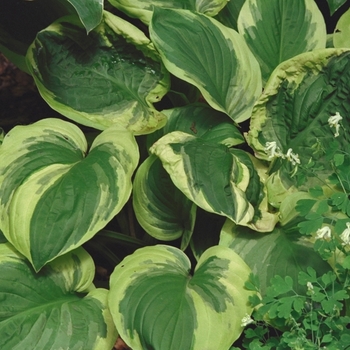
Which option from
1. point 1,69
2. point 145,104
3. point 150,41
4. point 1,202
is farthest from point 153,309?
point 1,69

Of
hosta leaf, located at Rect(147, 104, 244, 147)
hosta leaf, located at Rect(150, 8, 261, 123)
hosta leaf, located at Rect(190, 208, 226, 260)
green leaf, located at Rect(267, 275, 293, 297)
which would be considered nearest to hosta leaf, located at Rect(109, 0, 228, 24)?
hosta leaf, located at Rect(150, 8, 261, 123)

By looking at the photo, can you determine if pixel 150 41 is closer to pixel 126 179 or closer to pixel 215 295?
pixel 126 179

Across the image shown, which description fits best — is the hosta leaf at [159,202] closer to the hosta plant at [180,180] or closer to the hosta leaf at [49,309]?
the hosta plant at [180,180]

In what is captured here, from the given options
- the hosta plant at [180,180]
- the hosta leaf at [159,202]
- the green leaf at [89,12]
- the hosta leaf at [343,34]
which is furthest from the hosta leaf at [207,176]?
the hosta leaf at [343,34]

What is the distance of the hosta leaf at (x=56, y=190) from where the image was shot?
109 centimetres

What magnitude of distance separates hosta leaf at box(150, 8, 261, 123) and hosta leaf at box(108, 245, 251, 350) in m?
0.37

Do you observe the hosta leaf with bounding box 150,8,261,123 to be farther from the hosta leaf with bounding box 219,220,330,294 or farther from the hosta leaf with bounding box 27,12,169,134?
the hosta leaf with bounding box 219,220,330,294

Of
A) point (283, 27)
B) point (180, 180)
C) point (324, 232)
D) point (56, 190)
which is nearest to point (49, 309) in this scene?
point (56, 190)

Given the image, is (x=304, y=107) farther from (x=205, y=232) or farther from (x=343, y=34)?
(x=205, y=232)

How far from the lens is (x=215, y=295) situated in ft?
3.66

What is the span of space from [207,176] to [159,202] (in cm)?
18

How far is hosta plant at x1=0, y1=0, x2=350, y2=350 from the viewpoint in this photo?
1.09 metres

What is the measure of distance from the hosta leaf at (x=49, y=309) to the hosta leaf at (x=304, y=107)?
49 centimetres

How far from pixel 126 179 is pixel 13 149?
0.25 metres
